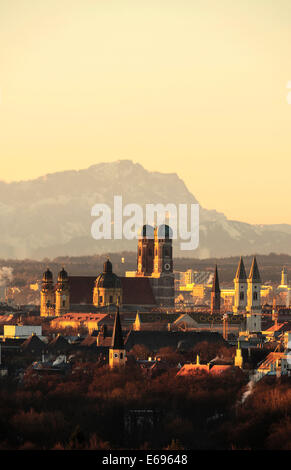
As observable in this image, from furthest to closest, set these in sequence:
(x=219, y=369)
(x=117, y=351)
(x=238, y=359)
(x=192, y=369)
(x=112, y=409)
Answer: (x=117, y=351), (x=238, y=359), (x=192, y=369), (x=219, y=369), (x=112, y=409)

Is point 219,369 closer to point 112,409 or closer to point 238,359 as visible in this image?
point 238,359

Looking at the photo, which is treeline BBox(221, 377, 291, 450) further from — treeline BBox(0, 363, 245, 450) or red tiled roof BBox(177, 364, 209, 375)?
red tiled roof BBox(177, 364, 209, 375)

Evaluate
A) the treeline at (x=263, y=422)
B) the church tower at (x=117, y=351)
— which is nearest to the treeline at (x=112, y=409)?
the treeline at (x=263, y=422)

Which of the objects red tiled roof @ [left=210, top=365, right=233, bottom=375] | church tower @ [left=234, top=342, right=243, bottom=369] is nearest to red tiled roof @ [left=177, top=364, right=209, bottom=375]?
red tiled roof @ [left=210, top=365, right=233, bottom=375]

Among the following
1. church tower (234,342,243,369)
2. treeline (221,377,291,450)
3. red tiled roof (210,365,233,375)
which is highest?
church tower (234,342,243,369)

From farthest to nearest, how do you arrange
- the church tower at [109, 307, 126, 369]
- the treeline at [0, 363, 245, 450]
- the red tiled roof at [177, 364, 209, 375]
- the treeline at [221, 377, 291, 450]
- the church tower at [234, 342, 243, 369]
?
the church tower at [109, 307, 126, 369], the church tower at [234, 342, 243, 369], the red tiled roof at [177, 364, 209, 375], the treeline at [221, 377, 291, 450], the treeline at [0, 363, 245, 450]

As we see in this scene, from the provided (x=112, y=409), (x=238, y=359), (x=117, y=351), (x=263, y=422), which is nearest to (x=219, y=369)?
(x=238, y=359)

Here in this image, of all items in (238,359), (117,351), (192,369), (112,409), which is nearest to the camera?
→ (112,409)

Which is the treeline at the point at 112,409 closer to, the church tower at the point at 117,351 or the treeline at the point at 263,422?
the treeline at the point at 263,422

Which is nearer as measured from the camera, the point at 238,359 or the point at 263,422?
the point at 263,422
